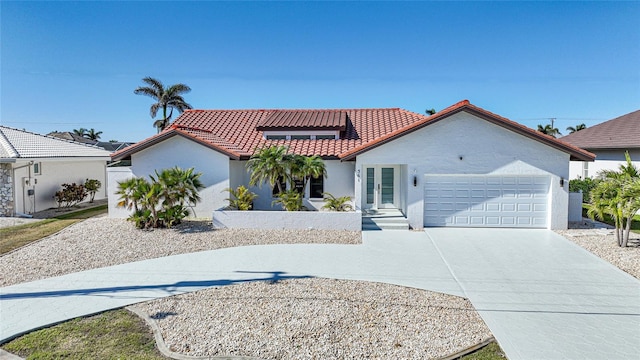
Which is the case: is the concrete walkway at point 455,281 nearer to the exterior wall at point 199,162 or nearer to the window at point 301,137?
the exterior wall at point 199,162

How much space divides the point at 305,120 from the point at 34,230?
13864 millimetres

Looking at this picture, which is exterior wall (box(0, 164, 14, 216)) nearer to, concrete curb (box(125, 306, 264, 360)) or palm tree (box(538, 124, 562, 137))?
concrete curb (box(125, 306, 264, 360))

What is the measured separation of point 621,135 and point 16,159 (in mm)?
34330

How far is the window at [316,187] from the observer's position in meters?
18.0

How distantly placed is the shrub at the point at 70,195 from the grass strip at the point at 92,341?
54.8ft

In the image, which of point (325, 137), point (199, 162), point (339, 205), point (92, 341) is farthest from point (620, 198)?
point (199, 162)

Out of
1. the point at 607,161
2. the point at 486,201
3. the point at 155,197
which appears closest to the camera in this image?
the point at 155,197

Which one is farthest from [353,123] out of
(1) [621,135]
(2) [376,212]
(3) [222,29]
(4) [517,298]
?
(1) [621,135]

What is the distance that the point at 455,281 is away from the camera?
879cm

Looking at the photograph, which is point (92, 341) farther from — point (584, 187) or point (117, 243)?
point (584, 187)

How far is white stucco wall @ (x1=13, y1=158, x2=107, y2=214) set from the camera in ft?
58.4

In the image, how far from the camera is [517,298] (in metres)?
7.73

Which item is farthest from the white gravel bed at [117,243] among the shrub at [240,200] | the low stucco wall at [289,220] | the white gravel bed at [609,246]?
the white gravel bed at [609,246]

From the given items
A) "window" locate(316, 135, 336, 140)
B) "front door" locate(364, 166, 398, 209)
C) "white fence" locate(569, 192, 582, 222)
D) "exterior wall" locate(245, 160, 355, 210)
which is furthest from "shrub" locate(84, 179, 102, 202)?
"white fence" locate(569, 192, 582, 222)
